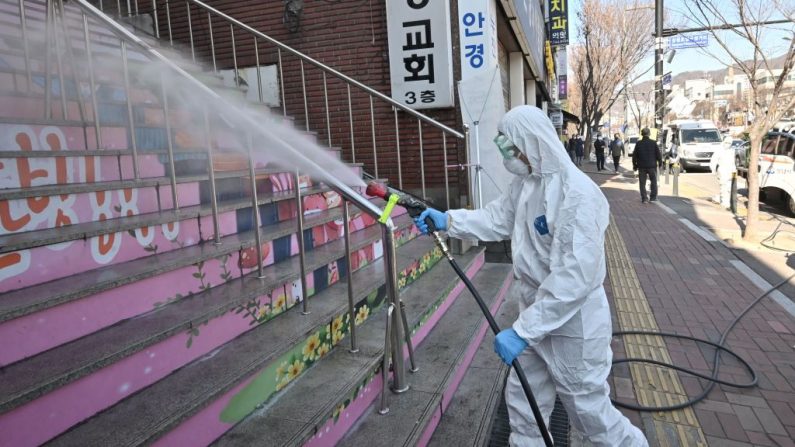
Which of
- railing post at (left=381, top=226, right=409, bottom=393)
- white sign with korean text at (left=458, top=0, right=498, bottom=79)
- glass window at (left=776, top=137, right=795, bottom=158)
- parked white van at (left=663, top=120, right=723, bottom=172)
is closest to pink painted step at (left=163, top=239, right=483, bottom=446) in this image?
railing post at (left=381, top=226, right=409, bottom=393)

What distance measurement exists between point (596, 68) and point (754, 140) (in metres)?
21.1

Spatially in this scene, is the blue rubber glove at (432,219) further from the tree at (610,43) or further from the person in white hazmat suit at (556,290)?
the tree at (610,43)

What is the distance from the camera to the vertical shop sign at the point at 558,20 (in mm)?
16109

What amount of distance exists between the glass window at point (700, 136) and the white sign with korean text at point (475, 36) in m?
20.2

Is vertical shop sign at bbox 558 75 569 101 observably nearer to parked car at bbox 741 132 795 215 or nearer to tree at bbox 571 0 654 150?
tree at bbox 571 0 654 150

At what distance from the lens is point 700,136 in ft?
75.6

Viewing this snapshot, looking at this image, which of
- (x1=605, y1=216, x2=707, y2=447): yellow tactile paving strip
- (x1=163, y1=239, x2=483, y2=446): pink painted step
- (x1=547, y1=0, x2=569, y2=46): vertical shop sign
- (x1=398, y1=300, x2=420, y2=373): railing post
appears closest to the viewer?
(x1=163, y1=239, x2=483, y2=446): pink painted step

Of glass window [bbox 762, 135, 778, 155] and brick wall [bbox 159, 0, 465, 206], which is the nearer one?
brick wall [bbox 159, 0, 465, 206]

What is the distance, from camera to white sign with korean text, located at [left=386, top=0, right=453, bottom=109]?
21.0 feet

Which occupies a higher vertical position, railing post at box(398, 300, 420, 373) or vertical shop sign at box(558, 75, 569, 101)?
vertical shop sign at box(558, 75, 569, 101)

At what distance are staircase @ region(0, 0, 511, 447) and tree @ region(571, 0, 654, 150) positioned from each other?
79.1 feet

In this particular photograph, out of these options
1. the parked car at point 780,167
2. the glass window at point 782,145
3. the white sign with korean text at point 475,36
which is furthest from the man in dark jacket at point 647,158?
the white sign with korean text at point 475,36

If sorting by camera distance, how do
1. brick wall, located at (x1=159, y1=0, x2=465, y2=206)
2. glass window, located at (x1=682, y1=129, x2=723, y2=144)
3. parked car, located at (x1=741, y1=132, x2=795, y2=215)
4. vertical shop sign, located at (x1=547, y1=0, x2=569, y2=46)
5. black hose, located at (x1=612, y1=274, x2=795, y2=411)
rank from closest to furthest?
black hose, located at (x1=612, y1=274, x2=795, y2=411) → brick wall, located at (x1=159, y1=0, x2=465, y2=206) → parked car, located at (x1=741, y1=132, x2=795, y2=215) → vertical shop sign, located at (x1=547, y1=0, x2=569, y2=46) → glass window, located at (x1=682, y1=129, x2=723, y2=144)

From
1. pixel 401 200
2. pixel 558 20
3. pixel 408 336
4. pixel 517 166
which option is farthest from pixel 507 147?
pixel 558 20
